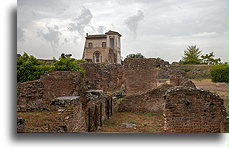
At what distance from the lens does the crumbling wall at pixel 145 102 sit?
452 inches

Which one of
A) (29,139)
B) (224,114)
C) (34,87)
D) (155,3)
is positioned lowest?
(29,139)

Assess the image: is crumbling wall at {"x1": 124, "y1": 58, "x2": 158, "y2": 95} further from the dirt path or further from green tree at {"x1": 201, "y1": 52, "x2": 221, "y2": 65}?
green tree at {"x1": 201, "y1": 52, "x2": 221, "y2": 65}

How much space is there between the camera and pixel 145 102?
11555 millimetres

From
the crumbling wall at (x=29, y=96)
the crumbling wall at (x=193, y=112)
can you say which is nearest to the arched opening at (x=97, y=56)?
the crumbling wall at (x=29, y=96)

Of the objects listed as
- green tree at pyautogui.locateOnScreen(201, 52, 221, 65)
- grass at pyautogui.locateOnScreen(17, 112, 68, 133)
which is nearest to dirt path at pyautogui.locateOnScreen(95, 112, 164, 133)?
grass at pyautogui.locateOnScreen(17, 112, 68, 133)

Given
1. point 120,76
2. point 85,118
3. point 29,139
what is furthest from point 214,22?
point 120,76

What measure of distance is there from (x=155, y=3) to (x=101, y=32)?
1729mm

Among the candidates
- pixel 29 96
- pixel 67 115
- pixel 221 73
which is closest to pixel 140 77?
pixel 221 73

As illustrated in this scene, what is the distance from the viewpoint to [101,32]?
7.18 meters

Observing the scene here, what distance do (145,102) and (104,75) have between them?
4997mm

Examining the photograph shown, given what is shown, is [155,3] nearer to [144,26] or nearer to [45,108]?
[144,26]

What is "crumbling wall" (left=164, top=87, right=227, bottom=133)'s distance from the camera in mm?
5691

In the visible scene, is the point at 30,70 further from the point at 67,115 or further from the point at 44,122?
the point at 67,115

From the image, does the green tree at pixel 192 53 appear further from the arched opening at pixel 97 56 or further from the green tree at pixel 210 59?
the arched opening at pixel 97 56
